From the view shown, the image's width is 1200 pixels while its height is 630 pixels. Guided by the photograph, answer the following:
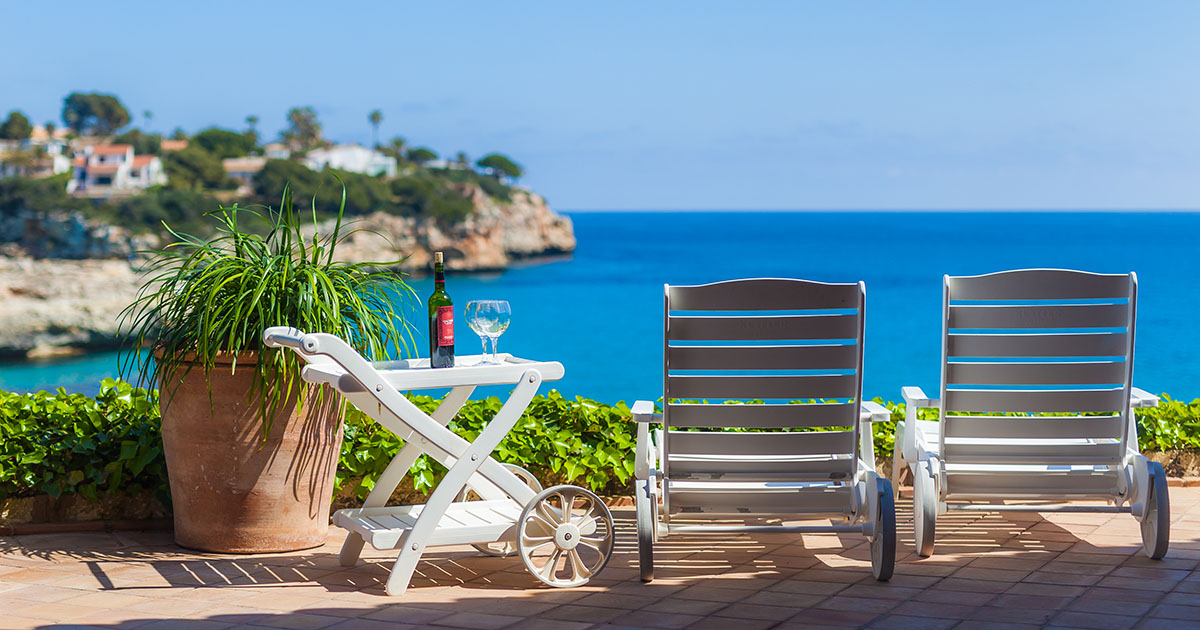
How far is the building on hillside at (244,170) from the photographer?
2633 inches

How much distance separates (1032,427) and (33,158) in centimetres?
7848

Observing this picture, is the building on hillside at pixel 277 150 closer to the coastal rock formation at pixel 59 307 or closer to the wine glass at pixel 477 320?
the coastal rock formation at pixel 59 307

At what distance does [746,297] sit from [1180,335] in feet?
110

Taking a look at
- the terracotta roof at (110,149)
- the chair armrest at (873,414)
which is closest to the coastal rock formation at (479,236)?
the terracotta roof at (110,149)

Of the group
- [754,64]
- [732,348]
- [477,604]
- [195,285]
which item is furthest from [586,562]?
[754,64]

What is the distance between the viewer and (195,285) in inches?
156

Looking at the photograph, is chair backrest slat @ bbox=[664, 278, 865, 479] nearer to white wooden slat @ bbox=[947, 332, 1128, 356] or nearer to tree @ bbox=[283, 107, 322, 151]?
white wooden slat @ bbox=[947, 332, 1128, 356]

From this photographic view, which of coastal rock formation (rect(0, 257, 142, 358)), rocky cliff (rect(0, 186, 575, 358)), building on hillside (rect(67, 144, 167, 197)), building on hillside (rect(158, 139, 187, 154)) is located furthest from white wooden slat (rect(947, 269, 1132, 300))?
building on hillside (rect(158, 139, 187, 154))

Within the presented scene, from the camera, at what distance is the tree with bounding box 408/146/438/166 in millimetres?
90375

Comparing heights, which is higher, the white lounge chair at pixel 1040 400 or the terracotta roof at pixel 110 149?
the terracotta roof at pixel 110 149

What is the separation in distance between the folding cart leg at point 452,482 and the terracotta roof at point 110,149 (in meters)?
82.3

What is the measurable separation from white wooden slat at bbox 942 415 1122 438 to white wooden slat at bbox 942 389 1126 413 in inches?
1.7

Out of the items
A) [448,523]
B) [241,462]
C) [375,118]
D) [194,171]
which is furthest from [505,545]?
[375,118]

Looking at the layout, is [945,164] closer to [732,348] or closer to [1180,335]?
[1180,335]
